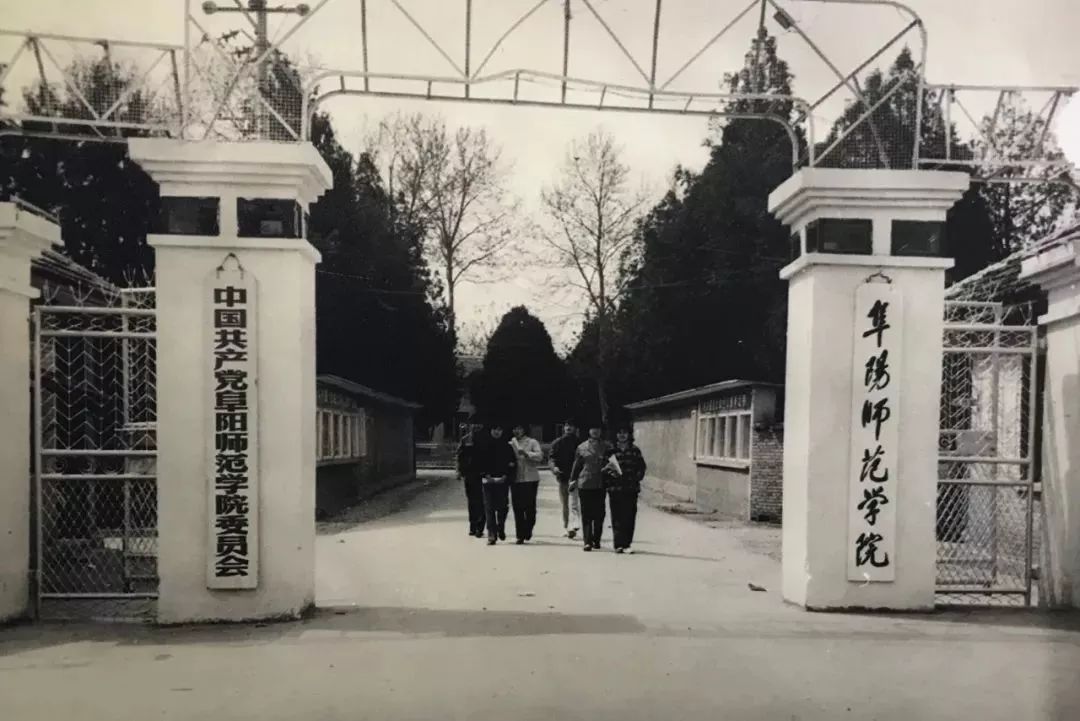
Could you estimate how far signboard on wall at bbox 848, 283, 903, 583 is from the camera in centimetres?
643

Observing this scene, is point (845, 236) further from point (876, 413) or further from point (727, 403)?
point (727, 403)

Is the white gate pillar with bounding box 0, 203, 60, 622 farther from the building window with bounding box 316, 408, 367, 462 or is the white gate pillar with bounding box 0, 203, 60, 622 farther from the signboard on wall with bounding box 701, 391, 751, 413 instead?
the signboard on wall with bounding box 701, 391, 751, 413

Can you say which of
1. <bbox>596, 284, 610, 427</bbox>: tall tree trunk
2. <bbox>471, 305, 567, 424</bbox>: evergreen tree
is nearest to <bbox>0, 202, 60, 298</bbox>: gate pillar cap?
<bbox>596, 284, 610, 427</bbox>: tall tree trunk

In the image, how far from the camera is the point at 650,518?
15.4 m

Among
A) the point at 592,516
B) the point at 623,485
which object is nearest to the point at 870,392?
the point at 623,485

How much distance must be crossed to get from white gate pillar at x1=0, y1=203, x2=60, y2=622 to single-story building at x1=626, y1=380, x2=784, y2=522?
10.3 m

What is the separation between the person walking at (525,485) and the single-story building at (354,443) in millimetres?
3825

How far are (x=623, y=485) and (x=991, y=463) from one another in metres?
3.81

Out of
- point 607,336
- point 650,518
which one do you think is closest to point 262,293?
point 650,518

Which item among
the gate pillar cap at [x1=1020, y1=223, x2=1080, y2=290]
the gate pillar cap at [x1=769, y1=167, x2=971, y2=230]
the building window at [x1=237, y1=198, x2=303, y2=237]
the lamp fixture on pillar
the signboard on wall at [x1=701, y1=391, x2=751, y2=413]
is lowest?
the signboard on wall at [x1=701, y1=391, x2=751, y2=413]

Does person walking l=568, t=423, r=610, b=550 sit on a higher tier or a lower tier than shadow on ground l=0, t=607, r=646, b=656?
higher

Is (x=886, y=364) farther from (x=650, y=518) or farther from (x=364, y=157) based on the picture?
(x=364, y=157)

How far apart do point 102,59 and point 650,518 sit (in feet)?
37.8

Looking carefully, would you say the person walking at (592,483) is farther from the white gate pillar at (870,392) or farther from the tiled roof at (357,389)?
the tiled roof at (357,389)
